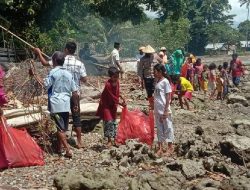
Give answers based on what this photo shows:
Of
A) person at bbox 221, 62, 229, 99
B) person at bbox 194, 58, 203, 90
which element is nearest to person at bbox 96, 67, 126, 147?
person at bbox 221, 62, 229, 99

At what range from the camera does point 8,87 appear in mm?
9742

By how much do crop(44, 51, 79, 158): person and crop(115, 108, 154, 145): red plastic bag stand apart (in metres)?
1.27

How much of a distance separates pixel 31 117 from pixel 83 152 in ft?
3.46

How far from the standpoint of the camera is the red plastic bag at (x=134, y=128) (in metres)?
8.00

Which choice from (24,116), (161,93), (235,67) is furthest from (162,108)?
(235,67)

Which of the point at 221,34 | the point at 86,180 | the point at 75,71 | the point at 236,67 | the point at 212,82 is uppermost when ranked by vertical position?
the point at 221,34

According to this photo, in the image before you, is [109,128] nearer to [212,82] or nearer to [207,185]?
[207,185]

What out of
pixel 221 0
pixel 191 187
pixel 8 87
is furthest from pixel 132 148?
pixel 221 0

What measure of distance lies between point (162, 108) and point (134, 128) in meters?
0.76

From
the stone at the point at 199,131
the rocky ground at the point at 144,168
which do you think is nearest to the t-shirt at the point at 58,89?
the rocky ground at the point at 144,168

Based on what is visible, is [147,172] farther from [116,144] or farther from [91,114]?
[91,114]

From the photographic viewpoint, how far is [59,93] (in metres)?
6.91

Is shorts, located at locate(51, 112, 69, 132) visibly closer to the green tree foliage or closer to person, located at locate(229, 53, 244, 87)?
person, located at locate(229, 53, 244, 87)

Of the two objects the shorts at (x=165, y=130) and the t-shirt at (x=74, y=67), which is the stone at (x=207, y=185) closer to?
the shorts at (x=165, y=130)
